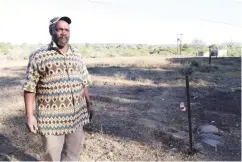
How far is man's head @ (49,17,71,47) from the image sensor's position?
297cm

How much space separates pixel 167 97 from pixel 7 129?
4.82m

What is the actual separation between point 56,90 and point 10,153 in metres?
2.09

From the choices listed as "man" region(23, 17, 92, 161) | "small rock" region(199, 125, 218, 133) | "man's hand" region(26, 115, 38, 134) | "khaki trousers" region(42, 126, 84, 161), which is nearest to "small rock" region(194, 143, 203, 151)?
"small rock" region(199, 125, 218, 133)

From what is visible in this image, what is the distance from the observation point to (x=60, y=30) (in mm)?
2973

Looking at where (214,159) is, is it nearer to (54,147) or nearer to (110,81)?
(54,147)

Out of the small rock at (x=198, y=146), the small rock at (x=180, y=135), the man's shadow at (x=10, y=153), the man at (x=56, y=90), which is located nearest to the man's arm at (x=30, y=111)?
the man at (x=56, y=90)

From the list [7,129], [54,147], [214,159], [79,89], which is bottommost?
[214,159]

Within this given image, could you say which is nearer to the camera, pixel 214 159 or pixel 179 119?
pixel 214 159

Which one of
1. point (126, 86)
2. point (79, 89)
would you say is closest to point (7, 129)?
point (79, 89)

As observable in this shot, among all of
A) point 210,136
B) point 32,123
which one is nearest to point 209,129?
point 210,136

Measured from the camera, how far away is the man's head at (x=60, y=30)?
2.97 meters

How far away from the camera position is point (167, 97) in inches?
352

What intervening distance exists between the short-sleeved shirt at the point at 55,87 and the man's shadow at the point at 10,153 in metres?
1.52

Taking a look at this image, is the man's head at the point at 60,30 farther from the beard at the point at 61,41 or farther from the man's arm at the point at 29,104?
the man's arm at the point at 29,104
